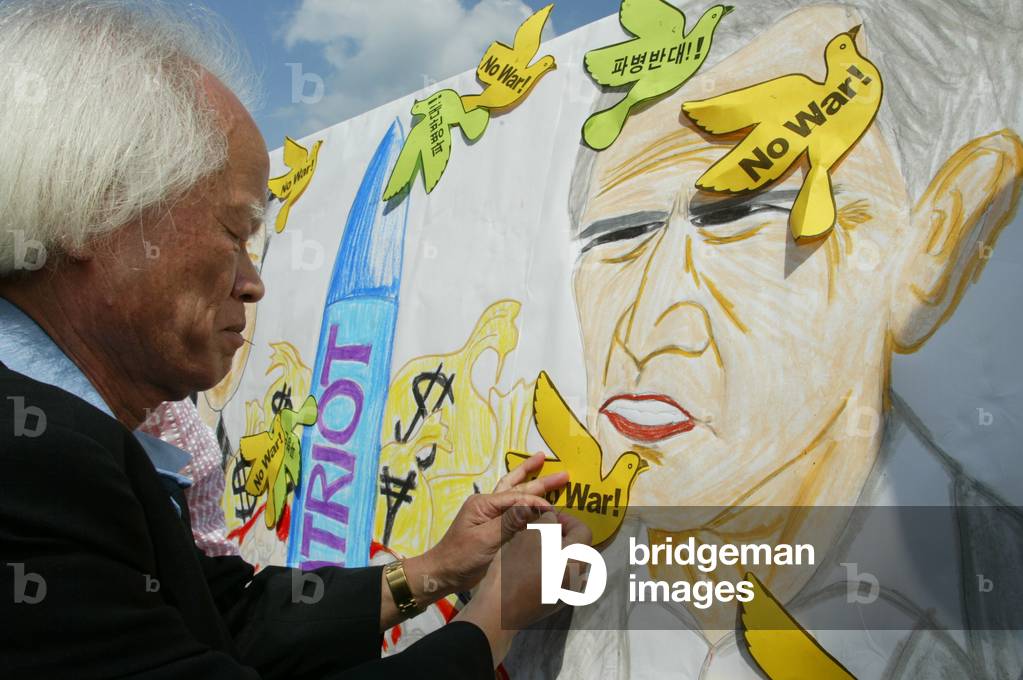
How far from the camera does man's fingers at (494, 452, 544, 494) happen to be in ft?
3.34

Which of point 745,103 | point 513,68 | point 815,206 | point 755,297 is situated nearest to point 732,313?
point 755,297

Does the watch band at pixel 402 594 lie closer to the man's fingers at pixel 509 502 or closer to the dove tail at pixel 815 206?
the man's fingers at pixel 509 502

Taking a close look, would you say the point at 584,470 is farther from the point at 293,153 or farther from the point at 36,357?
the point at 293,153

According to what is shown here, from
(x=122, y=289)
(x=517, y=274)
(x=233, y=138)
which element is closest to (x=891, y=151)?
(x=517, y=274)

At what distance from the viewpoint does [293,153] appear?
198 centimetres

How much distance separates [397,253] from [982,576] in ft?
3.55

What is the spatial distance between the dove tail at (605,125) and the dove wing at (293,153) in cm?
100

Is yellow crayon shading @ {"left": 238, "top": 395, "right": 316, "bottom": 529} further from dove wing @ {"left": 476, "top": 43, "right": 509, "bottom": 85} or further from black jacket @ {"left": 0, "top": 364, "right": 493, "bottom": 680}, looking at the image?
black jacket @ {"left": 0, "top": 364, "right": 493, "bottom": 680}

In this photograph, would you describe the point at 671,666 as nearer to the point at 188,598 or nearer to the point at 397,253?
the point at 188,598

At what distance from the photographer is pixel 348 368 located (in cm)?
152

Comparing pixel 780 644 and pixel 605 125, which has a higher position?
pixel 605 125

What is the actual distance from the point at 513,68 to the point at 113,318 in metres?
0.89

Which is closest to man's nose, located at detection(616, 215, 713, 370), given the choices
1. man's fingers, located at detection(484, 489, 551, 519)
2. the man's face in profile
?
the man's face in profile

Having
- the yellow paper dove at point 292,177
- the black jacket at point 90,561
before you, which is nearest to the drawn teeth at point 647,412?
the black jacket at point 90,561
